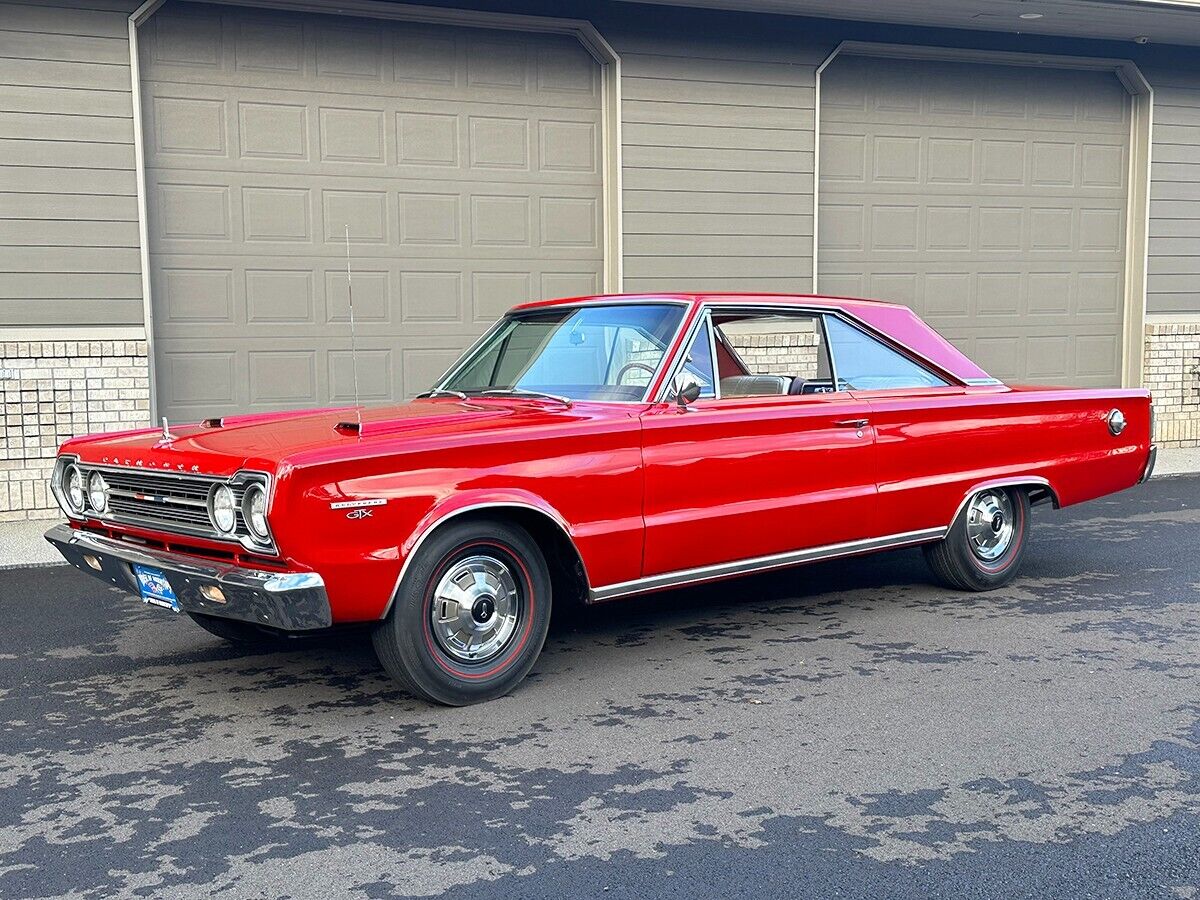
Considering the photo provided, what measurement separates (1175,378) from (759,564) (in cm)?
994

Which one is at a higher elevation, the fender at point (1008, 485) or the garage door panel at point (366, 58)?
the garage door panel at point (366, 58)

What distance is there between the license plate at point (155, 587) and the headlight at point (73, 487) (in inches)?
25.8

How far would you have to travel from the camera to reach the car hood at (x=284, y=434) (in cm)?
464

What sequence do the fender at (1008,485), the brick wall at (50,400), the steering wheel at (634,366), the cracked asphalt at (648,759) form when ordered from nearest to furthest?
the cracked asphalt at (648,759) < the steering wheel at (634,366) < the fender at (1008,485) < the brick wall at (50,400)

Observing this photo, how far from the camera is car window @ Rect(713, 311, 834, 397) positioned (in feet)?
19.8

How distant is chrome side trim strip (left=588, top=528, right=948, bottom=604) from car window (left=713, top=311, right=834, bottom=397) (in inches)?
30.1

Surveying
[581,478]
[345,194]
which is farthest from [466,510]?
[345,194]

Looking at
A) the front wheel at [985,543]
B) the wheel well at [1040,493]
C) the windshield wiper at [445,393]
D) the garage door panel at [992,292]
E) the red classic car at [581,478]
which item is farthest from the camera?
the garage door panel at [992,292]

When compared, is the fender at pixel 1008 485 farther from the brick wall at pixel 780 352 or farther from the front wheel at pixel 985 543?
the brick wall at pixel 780 352

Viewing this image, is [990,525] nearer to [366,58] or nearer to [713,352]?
[713,352]

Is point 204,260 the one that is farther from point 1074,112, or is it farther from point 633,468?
point 1074,112

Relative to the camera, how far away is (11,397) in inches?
375

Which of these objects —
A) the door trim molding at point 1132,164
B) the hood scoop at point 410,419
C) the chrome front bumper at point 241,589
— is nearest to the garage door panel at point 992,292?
the door trim molding at point 1132,164

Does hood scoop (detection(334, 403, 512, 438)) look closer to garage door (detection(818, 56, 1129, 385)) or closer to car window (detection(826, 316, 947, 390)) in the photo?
car window (detection(826, 316, 947, 390))
